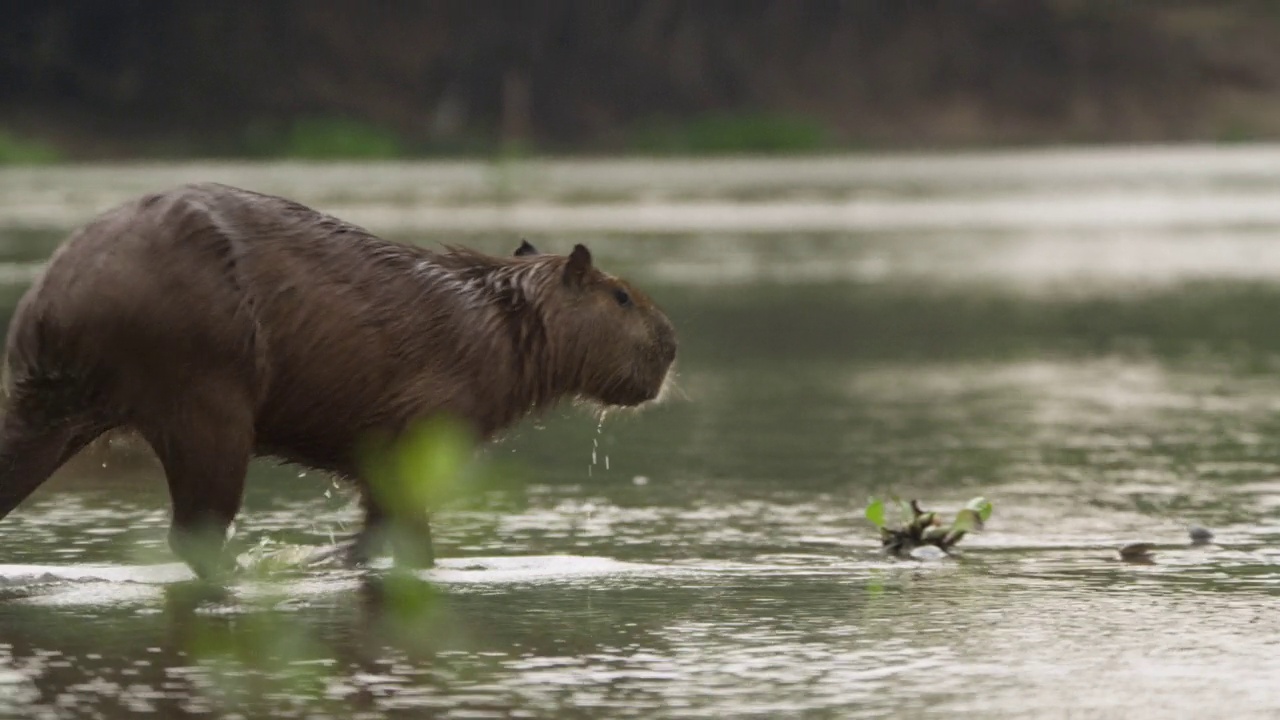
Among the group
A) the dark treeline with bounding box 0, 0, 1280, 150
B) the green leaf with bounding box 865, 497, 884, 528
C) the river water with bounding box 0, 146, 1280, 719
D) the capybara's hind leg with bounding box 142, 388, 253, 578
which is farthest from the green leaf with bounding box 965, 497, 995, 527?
the dark treeline with bounding box 0, 0, 1280, 150

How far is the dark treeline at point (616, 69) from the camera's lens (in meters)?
87.9

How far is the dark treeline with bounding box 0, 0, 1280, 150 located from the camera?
87.9 meters

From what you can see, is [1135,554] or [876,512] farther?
[876,512]

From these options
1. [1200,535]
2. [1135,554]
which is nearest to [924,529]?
[1135,554]

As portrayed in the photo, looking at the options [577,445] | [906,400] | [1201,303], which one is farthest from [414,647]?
[1201,303]

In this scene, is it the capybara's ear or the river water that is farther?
the capybara's ear

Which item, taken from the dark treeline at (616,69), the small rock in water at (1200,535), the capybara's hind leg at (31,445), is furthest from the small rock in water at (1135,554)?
the dark treeline at (616,69)

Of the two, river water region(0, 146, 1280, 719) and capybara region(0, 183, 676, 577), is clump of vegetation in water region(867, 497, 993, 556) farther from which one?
capybara region(0, 183, 676, 577)

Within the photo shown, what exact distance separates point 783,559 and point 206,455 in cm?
212

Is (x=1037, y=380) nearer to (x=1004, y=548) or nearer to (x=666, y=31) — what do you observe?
(x=1004, y=548)

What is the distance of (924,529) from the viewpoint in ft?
30.9

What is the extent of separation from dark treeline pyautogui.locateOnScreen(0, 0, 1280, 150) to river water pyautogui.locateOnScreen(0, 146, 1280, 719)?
216ft

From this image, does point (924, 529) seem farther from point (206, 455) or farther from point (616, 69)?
point (616, 69)

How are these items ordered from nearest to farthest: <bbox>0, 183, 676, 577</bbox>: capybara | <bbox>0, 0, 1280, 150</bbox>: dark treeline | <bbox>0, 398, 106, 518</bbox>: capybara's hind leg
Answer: <bbox>0, 183, 676, 577</bbox>: capybara
<bbox>0, 398, 106, 518</bbox>: capybara's hind leg
<bbox>0, 0, 1280, 150</bbox>: dark treeline
